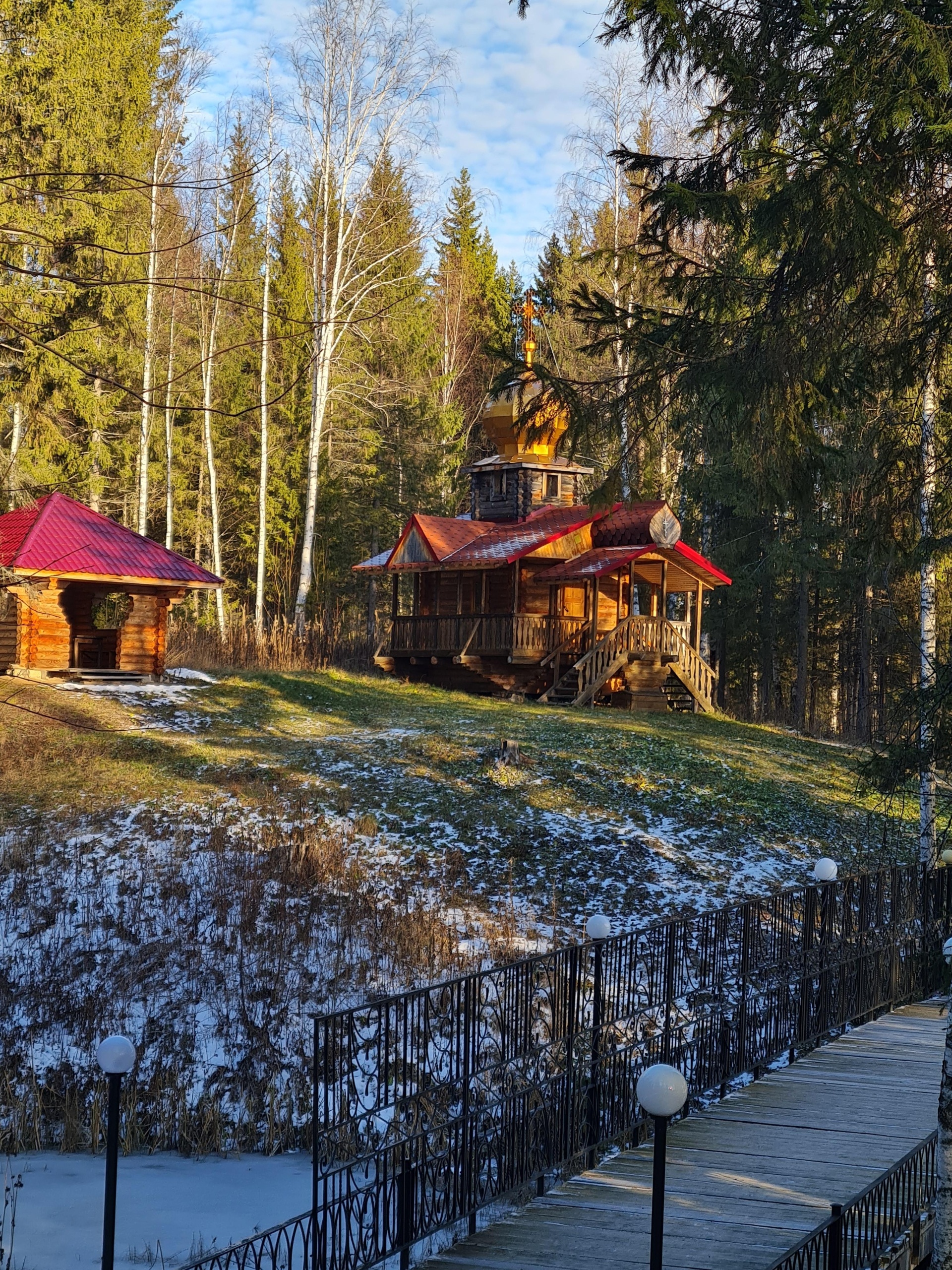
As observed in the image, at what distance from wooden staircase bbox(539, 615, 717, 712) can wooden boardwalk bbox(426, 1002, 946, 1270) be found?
17.5m

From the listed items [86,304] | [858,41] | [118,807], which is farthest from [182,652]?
[858,41]

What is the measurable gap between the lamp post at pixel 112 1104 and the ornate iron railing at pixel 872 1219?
3.02 meters

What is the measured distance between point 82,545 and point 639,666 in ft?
37.6

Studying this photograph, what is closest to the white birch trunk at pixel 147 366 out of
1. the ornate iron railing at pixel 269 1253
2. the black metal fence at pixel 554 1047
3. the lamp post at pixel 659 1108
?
the black metal fence at pixel 554 1047

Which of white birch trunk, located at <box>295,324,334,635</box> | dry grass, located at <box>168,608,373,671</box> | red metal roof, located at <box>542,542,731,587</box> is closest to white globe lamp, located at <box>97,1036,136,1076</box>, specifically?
dry grass, located at <box>168,608,373,671</box>

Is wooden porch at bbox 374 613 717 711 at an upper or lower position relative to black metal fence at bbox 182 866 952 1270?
upper

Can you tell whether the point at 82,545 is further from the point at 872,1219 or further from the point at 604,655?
the point at 872,1219

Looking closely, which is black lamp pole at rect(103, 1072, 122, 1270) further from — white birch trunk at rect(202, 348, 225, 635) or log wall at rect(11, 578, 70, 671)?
white birch trunk at rect(202, 348, 225, 635)

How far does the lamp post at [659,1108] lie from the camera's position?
4770mm

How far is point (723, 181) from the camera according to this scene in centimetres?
808

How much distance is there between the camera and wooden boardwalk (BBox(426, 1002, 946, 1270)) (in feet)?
18.9

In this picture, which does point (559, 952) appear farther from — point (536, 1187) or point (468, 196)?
point (468, 196)

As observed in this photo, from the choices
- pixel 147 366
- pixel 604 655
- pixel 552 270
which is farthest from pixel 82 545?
pixel 552 270

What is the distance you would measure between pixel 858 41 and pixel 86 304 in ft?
66.6
